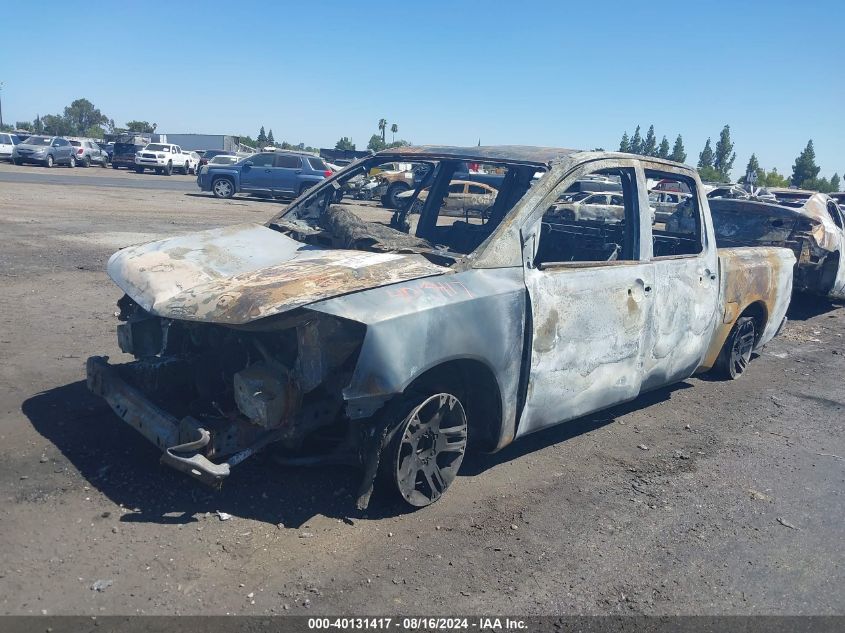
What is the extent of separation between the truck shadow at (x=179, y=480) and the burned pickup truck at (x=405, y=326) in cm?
17

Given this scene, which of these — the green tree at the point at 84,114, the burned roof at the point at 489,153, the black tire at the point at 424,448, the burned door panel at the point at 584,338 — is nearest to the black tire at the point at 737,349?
the burned door panel at the point at 584,338

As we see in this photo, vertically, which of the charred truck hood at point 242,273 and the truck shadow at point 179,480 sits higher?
the charred truck hood at point 242,273

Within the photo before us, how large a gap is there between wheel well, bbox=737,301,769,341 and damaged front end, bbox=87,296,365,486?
4.16m

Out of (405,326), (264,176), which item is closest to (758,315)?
(405,326)

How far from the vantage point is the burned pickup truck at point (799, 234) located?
9664 mm

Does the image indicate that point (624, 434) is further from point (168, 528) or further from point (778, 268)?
point (168, 528)

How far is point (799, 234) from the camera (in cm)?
974

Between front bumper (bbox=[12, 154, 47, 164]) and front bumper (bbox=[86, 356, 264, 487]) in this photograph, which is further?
front bumper (bbox=[12, 154, 47, 164])

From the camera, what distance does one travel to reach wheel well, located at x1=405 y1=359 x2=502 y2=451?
3.75 meters

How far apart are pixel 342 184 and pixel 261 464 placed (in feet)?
7.34

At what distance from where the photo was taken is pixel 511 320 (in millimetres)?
3807

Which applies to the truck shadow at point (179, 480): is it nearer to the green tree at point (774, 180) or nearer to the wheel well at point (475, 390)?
the wheel well at point (475, 390)

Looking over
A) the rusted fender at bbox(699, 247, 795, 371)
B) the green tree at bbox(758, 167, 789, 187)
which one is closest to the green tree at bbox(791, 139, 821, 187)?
the green tree at bbox(758, 167, 789, 187)

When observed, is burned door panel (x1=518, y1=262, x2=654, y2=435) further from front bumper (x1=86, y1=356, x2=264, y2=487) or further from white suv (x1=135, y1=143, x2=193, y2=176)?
white suv (x1=135, y1=143, x2=193, y2=176)
